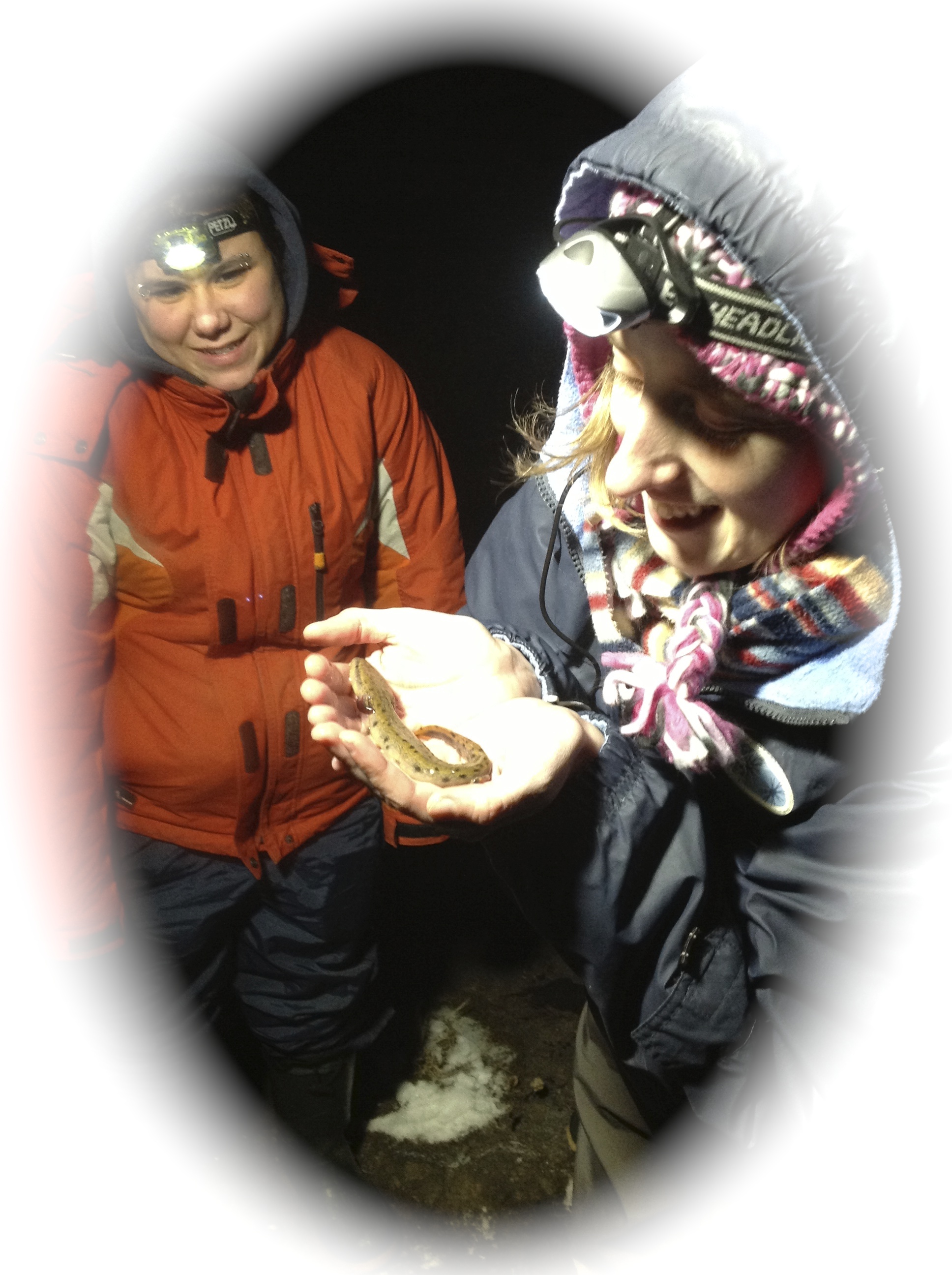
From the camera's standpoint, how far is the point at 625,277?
109 cm

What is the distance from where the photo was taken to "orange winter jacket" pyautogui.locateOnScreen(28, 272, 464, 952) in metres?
2.12

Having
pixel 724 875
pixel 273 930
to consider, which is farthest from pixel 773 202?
pixel 273 930

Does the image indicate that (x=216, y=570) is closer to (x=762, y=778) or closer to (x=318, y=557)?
(x=318, y=557)

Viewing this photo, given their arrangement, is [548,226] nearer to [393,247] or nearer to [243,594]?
[393,247]

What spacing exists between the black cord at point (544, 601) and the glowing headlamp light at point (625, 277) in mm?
506

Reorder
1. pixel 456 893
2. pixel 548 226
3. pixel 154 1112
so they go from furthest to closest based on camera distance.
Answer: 1. pixel 456 893
2. pixel 548 226
3. pixel 154 1112

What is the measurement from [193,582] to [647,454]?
147 cm

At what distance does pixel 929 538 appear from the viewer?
119cm

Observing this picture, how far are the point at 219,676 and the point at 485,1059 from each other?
190 centimetres

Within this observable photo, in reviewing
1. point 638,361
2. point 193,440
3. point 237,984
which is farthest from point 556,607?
point 237,984

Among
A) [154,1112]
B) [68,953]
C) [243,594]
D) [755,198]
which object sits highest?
[755,198]

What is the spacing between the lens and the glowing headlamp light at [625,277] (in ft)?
3.57

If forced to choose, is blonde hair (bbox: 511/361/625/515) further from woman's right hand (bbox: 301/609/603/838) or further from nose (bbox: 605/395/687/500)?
woman's right hand (bbox: 301/609/603/838)

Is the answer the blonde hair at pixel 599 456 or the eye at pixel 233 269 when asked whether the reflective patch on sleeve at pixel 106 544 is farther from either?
the blonde hair at pixel 599 456
